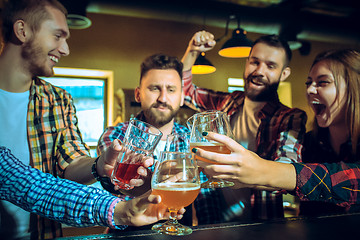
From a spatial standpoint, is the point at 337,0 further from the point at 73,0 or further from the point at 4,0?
the point at 4,0

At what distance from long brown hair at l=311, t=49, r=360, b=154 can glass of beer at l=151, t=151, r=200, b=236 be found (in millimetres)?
1322

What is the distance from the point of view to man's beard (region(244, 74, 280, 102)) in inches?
75.6

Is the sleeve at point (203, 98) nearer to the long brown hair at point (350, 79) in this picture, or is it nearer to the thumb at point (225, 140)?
the long brown hair at point (350, 79)

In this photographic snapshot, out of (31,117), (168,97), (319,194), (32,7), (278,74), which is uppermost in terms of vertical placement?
(32,7)

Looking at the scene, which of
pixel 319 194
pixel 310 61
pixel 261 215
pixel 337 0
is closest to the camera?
pixel 319 194

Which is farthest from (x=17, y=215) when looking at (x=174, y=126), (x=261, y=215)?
(x=261, y=215)

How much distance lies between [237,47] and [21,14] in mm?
1308

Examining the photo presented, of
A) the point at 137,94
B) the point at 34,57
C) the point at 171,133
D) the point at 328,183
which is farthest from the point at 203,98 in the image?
the point at 34,57

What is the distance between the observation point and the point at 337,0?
233 cm

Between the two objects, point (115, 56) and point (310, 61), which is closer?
point (115, 56)

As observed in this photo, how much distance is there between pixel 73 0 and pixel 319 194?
1736 millimetres

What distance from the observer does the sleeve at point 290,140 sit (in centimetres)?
181

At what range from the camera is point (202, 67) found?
190 cm

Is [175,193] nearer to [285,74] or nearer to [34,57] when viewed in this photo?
[34,57]
